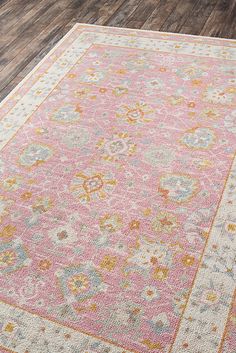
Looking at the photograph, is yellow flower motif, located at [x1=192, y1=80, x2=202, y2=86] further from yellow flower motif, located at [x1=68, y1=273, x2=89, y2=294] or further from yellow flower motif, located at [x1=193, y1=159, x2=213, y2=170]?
yellow flower motif, located at [x1=68, y1=273, x2=89, y2=294]

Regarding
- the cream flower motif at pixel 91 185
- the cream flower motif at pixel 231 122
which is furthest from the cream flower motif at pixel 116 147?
the cream flower motif at pixel 231 122

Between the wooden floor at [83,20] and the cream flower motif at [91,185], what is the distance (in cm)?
109

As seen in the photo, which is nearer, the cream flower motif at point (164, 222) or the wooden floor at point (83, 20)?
the cream flower motif at point (164, 222)

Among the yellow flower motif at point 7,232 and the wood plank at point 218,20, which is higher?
the yellow flower motif at point 7,232

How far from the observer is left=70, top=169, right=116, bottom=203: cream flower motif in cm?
212

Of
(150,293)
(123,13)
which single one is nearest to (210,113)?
(150,293)

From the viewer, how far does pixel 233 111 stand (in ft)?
8.26

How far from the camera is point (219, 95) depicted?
8.66 ft

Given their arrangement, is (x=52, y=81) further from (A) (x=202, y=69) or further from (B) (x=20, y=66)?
(A) (x=202, y=69)

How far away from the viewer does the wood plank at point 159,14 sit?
11.0 ft

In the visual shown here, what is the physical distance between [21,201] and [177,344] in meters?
0.99

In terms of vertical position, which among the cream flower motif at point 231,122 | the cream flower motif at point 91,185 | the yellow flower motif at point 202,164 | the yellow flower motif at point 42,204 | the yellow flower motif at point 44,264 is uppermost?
the yellow flower motif at point 42,204

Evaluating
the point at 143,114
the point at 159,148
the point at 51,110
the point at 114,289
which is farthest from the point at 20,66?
the point at 114,289

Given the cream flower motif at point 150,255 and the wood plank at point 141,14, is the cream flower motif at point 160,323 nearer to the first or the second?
the cream flower motif at point 150,255
